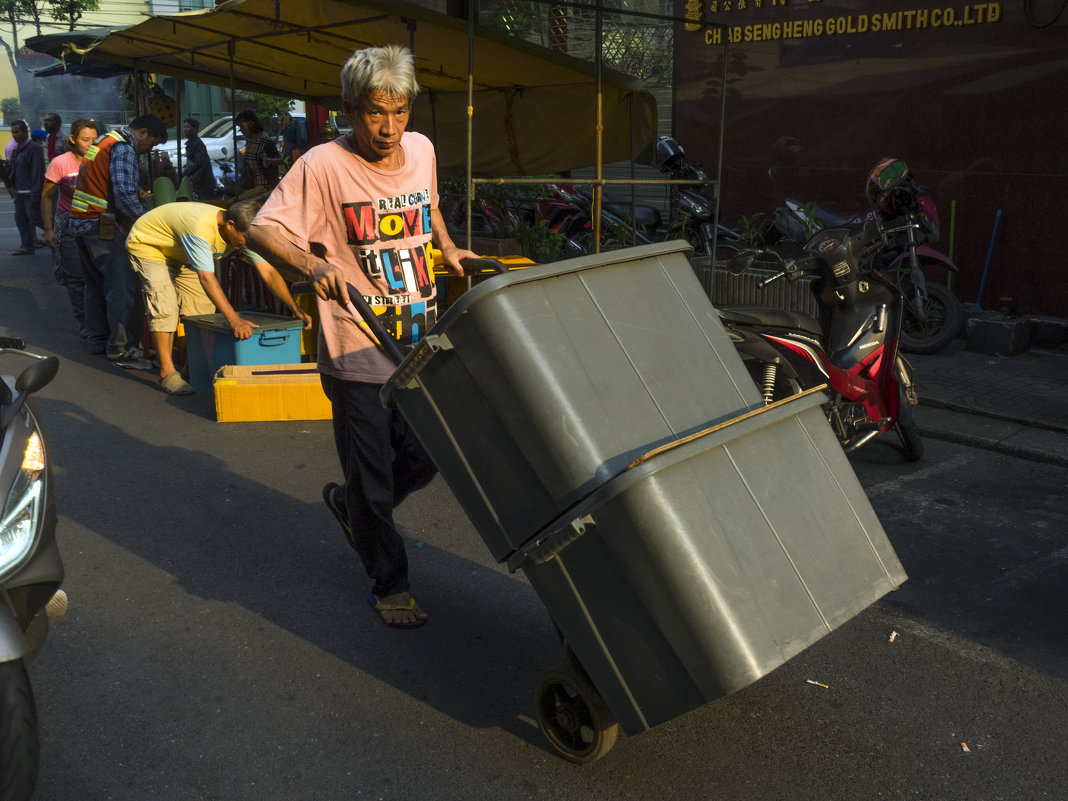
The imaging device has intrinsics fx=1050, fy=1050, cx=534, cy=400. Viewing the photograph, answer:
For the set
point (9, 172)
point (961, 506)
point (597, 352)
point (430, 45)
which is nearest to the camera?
point (597, 352)

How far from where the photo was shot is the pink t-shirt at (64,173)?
948 cm

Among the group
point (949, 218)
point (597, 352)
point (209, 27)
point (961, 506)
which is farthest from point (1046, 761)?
point (209, 27)

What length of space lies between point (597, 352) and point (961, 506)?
3153 millimetres

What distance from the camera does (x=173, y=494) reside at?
527 cm

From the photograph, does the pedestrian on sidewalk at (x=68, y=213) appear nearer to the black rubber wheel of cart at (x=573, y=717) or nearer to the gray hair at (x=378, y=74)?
the gray hair at (x=378, y=74)

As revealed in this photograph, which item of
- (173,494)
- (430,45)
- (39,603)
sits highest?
(430,45)

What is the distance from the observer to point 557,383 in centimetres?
247

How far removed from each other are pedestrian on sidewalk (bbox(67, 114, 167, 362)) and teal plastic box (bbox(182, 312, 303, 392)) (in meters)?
1.09

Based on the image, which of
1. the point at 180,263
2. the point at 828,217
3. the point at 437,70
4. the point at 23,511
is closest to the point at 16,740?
the point at 23,511

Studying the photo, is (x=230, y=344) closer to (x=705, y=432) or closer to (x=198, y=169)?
(x=705, y=432)

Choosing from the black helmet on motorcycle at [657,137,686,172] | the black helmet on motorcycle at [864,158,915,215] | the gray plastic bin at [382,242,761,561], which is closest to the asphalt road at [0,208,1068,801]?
the gray plastic bin at [382,242,761,561]

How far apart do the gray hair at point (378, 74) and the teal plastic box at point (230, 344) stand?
147 inches

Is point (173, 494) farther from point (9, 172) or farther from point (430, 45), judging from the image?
point (9, 172)

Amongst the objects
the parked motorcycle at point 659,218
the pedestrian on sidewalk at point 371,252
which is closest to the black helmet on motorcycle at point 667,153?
the parked motorcycle at point 659,218
